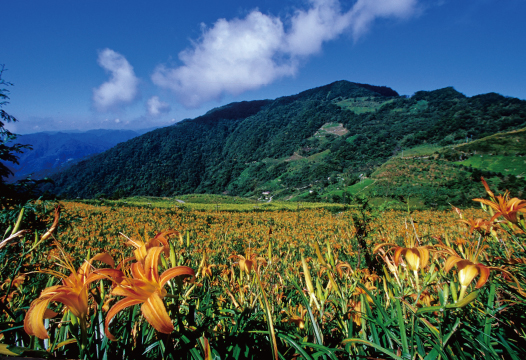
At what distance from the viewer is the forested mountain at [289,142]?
5253 centimetres

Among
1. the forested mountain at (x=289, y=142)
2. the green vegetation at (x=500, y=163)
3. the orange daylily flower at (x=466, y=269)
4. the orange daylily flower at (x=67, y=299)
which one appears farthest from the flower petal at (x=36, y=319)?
the forested mountain at (x=289, y=142)

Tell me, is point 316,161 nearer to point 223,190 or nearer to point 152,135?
point 223,190

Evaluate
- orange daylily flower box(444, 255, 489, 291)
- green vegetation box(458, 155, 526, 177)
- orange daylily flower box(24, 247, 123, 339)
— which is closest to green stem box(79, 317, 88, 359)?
orange daylily flower box(24, 247, 123, 339)

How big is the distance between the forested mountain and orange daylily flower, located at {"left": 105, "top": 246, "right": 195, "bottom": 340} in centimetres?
4053

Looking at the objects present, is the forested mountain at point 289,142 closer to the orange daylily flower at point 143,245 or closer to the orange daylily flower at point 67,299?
the orange daylily flower at point 143,245

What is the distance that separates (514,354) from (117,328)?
49.2 inches

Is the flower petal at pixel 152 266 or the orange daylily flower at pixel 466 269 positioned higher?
the flower petal at pixel 152 266

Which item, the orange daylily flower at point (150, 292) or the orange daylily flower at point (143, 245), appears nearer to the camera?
the orange daylily flower at point (150, 292)

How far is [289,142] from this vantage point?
92.6m

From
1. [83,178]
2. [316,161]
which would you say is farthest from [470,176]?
[83,178]

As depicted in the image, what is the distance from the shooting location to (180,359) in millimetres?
586

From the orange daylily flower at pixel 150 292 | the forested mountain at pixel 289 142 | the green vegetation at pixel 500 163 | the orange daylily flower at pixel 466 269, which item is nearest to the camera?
the orange daylily flower at pixel 150 292

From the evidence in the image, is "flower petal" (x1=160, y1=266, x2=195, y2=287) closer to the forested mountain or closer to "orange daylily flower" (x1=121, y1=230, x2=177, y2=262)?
"orange daylily flower" (x1=121, y1=230, x2=177, y2=262)

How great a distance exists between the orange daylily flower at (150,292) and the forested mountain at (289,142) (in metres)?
40.5
